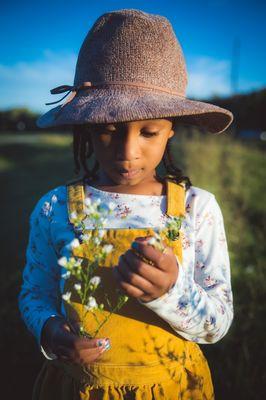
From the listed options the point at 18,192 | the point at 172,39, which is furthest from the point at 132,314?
the point at 18,192

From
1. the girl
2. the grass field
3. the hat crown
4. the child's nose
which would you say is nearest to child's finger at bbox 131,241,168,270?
the girl

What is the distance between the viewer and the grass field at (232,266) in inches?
103

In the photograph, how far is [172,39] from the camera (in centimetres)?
146

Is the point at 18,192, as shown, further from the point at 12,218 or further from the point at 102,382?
the point at 102,382

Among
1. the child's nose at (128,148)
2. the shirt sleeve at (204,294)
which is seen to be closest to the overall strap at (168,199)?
the shirt sleeve at (204,294)

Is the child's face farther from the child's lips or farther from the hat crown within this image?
the hat crown

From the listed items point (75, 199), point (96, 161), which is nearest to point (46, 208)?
point (75, 199)

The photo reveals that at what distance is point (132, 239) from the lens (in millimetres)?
1432

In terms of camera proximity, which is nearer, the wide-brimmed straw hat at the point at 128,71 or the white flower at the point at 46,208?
the wide-brimmed straw hat at the point at 128,71

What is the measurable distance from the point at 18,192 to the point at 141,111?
8629 mm

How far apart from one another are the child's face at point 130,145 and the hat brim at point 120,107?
0.25 feet

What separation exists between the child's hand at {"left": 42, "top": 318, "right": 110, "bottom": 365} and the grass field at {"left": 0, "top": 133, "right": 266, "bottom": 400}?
1.15 metres

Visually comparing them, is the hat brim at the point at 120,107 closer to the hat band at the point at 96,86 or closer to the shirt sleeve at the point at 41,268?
the hat band at the point at 96,86

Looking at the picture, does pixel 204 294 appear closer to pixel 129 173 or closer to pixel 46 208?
pixel 129 173
